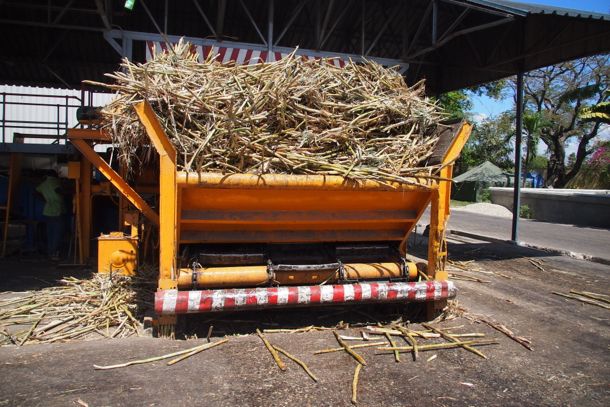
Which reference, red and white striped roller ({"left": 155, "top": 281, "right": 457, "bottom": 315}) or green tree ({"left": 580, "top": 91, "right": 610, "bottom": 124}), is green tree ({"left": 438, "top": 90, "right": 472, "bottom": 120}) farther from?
red and white striped roller ({"left": 155, "top": 281, "right": 457, "bottom": 315})

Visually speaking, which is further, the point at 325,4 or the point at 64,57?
the point at 64,57

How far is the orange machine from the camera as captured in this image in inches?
169

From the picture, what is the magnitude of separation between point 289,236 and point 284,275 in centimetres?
46

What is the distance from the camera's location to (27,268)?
8.27 metres

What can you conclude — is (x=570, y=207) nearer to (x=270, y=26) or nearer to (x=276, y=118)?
(x=270, y=26)

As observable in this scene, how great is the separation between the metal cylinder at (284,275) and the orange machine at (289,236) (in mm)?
10

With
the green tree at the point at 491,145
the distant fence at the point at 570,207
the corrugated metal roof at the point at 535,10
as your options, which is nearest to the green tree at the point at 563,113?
the green tree at the point at 491,145

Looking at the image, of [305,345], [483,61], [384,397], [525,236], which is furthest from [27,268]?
[525,236]

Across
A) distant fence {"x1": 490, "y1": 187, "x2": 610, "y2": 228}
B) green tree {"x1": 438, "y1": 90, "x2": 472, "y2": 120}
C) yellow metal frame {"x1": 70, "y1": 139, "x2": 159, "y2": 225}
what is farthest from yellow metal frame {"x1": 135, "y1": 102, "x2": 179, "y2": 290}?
green tree {"x1": 438, "y1": 90, "x2": 472, "y2": 120}

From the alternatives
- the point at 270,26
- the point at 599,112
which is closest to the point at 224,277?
the point at 270,26

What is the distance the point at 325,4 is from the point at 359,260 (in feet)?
24.6

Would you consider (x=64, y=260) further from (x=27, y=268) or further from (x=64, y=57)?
(x=64, y=57)

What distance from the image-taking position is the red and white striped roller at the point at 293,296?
4.25m

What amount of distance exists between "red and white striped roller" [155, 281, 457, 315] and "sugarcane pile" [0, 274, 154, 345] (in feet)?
2.88
